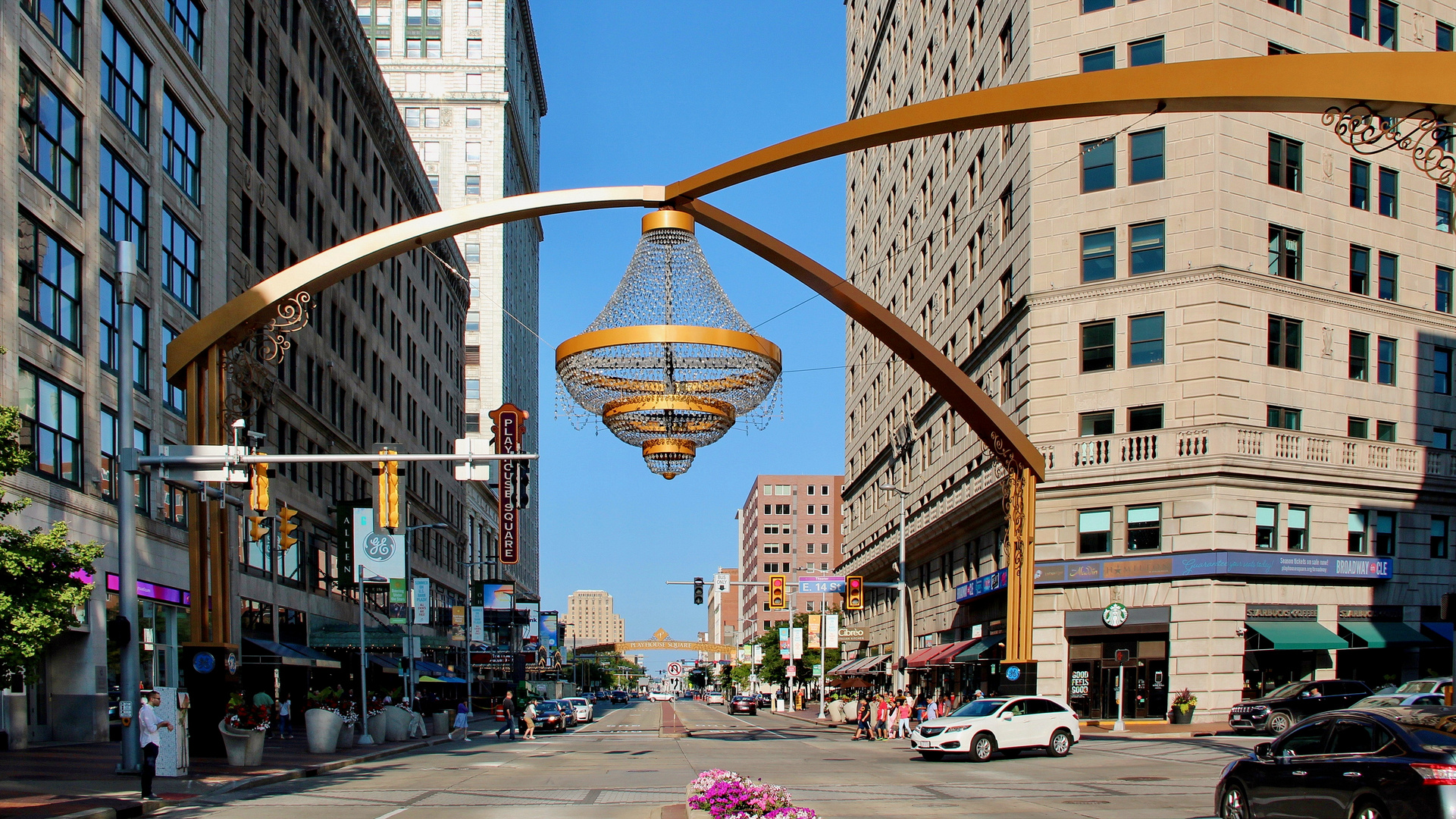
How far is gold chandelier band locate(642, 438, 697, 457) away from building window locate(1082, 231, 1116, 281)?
2047 centimetres

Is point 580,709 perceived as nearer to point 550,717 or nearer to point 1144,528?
point 550,717

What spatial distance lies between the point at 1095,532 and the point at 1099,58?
17379 millimetres

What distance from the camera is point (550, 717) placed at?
195 feet

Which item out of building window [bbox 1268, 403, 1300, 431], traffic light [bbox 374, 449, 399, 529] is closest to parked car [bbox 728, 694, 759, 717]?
building window [bbox 1268, 403, 1300, 431]

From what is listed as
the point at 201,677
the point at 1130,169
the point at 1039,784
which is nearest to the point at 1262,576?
the point at 1130,169

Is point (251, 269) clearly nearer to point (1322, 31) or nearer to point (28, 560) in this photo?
point (28, 560)

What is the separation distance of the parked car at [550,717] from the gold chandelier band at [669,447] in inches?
1076

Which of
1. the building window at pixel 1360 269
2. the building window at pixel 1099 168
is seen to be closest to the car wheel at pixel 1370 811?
the building window at pixel 1099 168

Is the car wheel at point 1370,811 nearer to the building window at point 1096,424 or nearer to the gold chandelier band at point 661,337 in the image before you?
the gold chandelier band at point 661,337

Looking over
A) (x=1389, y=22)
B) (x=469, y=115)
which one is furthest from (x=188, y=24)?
(x=469, y=115)

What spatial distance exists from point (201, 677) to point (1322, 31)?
44.2m

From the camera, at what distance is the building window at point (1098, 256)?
1897 inches

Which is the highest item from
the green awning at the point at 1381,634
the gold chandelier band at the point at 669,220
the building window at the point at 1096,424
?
the gold chandelier band at the point at 669,220

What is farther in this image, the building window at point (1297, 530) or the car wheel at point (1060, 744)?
the building window at point (1297, 530)
